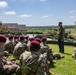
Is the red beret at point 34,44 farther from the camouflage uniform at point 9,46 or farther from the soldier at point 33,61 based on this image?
the camouflage uniform at point 9,46

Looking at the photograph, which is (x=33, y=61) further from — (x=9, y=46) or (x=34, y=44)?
(x=9, y=46)

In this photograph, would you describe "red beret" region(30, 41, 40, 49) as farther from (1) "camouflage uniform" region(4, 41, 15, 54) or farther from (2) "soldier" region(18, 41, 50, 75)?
(1) "camouflage uniform" region(4, 41, 15, 54)

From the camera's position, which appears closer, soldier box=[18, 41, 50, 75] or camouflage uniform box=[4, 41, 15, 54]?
soldier box=[18, 41, 50, 75]

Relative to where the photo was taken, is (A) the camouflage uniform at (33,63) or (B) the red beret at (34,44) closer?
(B) the red beret at (34,44)

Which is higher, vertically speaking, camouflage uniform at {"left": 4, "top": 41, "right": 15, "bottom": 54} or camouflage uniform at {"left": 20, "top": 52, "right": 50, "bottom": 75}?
camouflage uniform at {"left": 20, "top": 52, "right": 50, "bottom": 75}

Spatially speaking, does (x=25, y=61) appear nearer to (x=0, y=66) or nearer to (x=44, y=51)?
(x=0, y=66)

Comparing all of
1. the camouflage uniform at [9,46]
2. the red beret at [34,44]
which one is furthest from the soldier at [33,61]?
the camouflage uniform at [9,46]

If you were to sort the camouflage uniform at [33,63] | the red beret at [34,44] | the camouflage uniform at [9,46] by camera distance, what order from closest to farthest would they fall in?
the red beret at [34,44] → the camouflage uniform at [33,63] → the camouflage uniform at [9,46]

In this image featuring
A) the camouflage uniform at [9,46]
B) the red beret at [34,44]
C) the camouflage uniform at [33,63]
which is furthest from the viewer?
the camouflage uniform at [9,46]

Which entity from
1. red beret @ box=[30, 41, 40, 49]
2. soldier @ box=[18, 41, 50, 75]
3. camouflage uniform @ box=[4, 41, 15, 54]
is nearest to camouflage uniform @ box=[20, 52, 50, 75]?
soldier @ box=[18, 41, 50, 75]

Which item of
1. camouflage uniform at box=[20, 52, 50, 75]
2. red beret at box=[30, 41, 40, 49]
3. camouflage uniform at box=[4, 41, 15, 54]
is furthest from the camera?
camouflage uniform at box=[4, 41, 15, 54]

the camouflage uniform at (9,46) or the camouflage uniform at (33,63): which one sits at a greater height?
the camouflage uniform at (33,63)

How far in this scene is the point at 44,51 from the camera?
10.9 m

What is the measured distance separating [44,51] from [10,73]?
300cm
